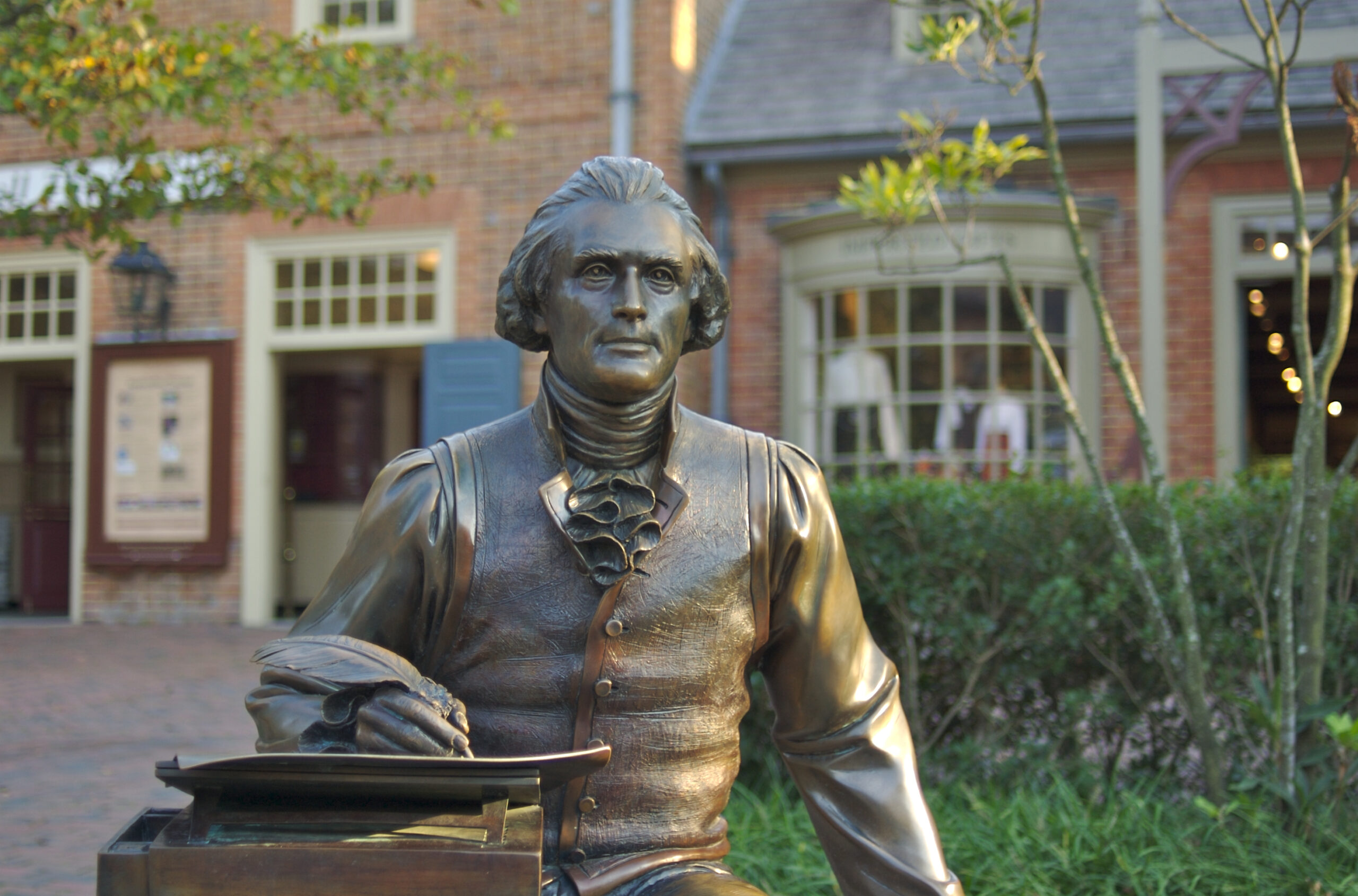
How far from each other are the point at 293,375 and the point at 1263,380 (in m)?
10.4

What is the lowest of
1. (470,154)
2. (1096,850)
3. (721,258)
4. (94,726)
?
(94,726)

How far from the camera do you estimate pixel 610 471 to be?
5.68ft

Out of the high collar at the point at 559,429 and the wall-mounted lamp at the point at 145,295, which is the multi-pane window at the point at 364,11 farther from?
the high collar at the point at 559,429

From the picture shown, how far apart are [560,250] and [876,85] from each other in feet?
29.1

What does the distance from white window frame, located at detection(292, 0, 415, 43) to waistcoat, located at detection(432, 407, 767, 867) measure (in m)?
9.64

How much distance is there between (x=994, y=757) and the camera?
433 centimetres

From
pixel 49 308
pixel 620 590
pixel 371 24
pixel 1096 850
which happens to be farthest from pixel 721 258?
pixel 620 590

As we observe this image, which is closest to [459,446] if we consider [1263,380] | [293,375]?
[293,375]

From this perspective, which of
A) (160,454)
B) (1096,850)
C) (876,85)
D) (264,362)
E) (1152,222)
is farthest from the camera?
(160,454)

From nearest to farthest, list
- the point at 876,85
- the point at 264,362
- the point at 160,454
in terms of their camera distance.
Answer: the point at 876,85
the point at 264,362
the point at 160,454

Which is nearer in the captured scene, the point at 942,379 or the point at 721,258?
the point at 942,379

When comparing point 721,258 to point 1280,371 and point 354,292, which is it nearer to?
point 354,292

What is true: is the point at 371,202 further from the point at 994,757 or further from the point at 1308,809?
the point at 1308,809

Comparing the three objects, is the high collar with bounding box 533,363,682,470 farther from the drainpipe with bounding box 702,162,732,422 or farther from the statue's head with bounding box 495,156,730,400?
the drainpipe with bounding box 702,162,732,422
